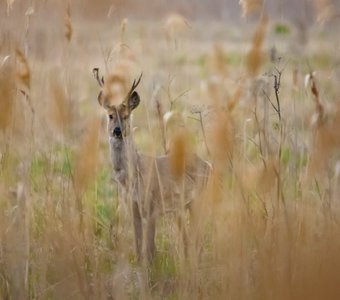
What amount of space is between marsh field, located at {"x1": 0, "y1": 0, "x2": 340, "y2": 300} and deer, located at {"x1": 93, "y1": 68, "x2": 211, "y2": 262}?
0.25 ft

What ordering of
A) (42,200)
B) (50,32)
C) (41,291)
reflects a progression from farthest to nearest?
(50,32)
(42,200)
(41,291)

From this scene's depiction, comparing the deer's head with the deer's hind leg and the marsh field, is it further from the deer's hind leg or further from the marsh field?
the marsh field

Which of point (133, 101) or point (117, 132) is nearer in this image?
point (133, 101)

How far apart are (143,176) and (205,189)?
0.82 m

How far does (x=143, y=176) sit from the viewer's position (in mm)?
2918

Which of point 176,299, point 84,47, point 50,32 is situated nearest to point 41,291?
point 176,299

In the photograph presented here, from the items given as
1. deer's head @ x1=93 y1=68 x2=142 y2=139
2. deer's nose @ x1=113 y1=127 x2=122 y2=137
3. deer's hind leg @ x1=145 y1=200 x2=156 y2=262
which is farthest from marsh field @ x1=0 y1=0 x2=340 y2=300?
deer's nose @ x1=113 y1=127 x2=122 y2=137

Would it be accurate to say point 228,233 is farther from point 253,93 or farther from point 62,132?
point 62,132

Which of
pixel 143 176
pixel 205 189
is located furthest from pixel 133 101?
pixel 205 189

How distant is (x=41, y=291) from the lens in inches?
84.8

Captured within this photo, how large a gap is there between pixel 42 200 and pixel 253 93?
0.67 metres

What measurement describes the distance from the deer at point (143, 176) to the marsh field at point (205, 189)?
0.08 metres

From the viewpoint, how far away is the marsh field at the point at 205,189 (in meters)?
1.91

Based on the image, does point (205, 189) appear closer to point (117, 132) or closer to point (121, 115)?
point (121, 115)
